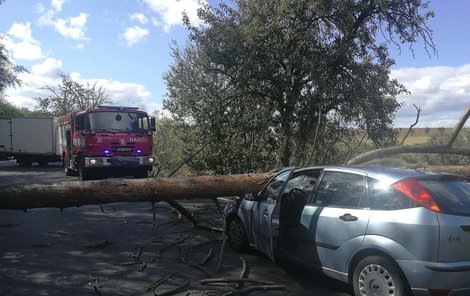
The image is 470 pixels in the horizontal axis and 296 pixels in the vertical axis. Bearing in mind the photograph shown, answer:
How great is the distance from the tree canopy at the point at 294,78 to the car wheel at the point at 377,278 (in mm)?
9311

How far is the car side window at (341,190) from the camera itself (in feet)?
16.8

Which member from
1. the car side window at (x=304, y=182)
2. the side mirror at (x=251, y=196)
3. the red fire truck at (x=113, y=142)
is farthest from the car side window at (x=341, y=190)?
the red fire truck at (x=113, y=142)

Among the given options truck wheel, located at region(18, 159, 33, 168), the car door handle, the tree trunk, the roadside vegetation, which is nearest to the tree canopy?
the roadside vegetation

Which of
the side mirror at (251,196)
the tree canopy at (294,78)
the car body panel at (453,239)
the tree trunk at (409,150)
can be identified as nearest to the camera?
the car body panel at (453,239)

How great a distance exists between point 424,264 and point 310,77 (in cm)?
1106

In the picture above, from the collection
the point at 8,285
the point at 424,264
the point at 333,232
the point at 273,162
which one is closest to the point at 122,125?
the point at 273,162

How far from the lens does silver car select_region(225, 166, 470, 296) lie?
4.35 metres

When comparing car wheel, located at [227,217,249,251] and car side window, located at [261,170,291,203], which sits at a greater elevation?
car side window, located at [261,170,291,203]

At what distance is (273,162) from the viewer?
16172 mm

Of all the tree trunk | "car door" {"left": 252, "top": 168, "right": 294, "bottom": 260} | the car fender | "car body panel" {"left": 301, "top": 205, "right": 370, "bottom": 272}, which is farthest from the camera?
the tree trunk

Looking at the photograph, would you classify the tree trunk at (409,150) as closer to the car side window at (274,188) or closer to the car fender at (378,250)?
the car side window at (274,188)

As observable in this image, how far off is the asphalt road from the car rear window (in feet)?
5.54

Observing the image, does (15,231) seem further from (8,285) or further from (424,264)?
(424,264)

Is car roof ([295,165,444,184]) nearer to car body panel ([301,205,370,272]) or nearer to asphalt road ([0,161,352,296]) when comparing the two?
car body panel ([301,205,370,272])
